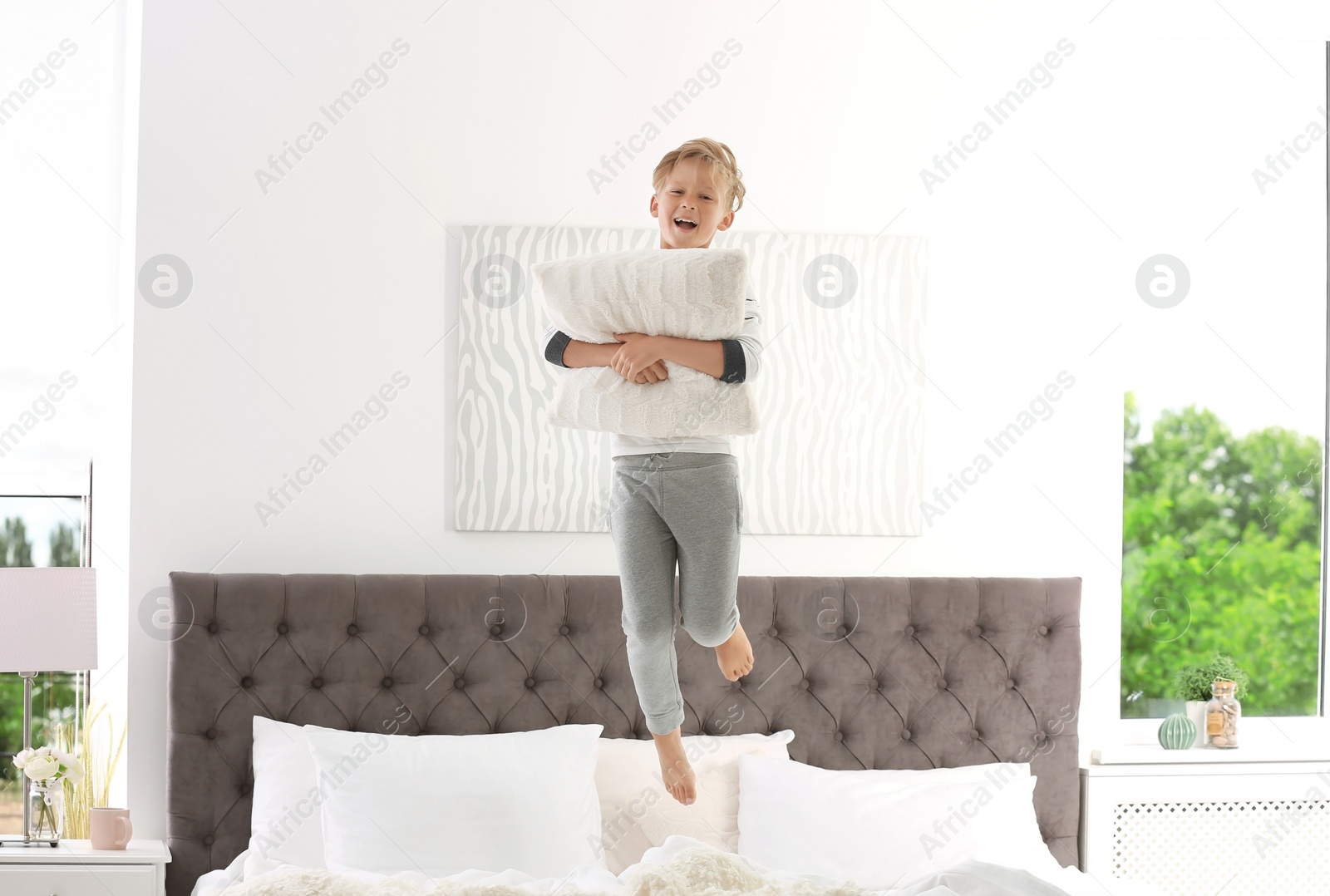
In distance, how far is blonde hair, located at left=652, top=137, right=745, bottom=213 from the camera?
1.71 m

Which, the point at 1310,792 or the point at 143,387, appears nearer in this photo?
the point at 143,387

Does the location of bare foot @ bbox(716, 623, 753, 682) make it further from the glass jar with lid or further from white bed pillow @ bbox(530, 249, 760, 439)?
the glass jar with lid

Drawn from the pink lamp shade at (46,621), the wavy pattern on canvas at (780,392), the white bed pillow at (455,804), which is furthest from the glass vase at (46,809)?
the wavy pattern on canvas at (780,392)

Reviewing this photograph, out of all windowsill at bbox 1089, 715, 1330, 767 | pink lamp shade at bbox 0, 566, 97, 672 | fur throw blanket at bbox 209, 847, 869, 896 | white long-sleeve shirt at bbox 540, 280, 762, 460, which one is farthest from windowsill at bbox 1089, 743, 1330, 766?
pink lamp shade at bbox 0, 566, 97, 672

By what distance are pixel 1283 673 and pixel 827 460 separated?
1.67m

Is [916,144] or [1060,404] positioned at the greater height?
[916,144]

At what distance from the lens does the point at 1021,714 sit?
2928mm

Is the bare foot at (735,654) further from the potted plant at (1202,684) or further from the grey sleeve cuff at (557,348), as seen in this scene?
the potted plant at (1202,684)

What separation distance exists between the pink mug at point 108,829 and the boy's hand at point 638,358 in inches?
72.3

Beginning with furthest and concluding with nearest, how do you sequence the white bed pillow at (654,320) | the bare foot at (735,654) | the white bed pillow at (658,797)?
the white bed pillow at (658,797)
the bare foot at (735,654)
the white bed pillow at (654,320)

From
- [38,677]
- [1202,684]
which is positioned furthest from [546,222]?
[1202,684]

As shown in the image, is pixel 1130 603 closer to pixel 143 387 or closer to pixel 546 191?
pixel 546 191

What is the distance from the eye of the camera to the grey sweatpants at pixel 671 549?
1771mm

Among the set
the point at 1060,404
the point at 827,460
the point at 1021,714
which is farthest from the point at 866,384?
the point at 1021,714
